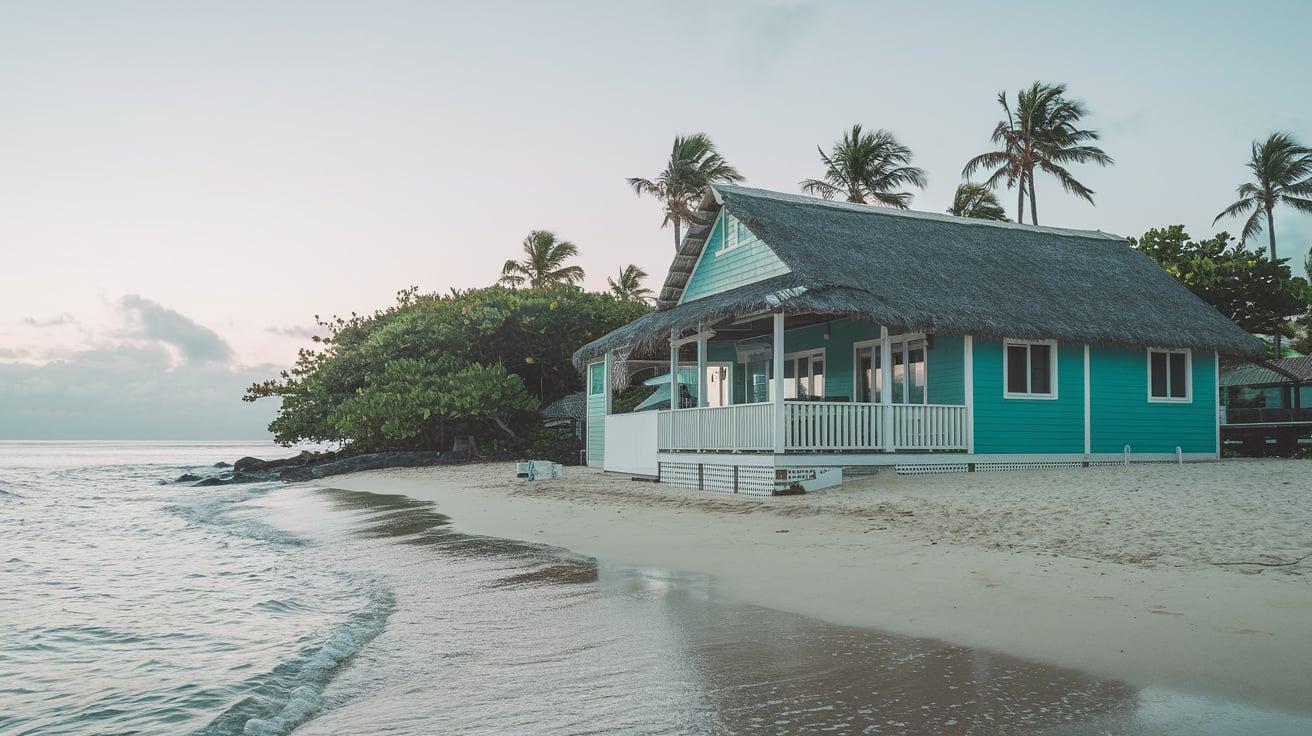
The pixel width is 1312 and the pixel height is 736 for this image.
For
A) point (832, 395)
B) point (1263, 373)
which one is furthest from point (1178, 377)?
point (1263, 373)

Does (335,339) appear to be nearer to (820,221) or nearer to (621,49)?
(621,49)

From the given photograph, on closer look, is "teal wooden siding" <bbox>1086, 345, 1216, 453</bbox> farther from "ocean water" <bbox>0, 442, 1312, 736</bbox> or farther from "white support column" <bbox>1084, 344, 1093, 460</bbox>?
"ocean water" <bbox>0, 442, 1312, 736</bbox>

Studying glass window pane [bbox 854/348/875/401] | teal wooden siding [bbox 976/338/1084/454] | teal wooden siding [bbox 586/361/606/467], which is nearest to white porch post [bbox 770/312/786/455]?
teal wooden siding [bbox 976/338/1084/454]

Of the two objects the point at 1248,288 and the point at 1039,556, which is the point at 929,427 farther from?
the point at 1248,288

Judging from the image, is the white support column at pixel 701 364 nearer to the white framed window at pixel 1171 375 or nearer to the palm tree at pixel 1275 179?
the white framed window at pixel 1171 375

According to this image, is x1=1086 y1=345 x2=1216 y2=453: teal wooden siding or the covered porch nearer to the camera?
the covered porch

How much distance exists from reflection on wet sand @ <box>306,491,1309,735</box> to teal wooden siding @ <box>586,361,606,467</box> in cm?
1778

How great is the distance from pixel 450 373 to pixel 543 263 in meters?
24.7

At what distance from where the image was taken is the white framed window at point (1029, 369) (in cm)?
1703

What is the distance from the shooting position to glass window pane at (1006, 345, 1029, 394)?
17.1 meters

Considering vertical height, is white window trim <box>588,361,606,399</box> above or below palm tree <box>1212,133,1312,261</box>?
below

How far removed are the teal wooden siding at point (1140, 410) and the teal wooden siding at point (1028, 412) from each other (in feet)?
1.33

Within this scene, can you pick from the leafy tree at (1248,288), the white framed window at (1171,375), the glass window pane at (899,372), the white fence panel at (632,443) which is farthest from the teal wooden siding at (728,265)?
the leafy tree at (1248,288)

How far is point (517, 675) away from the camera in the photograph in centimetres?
505
